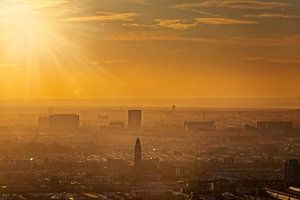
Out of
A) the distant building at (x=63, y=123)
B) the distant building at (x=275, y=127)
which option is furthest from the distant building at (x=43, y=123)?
the distant building at (x=275, y=127)

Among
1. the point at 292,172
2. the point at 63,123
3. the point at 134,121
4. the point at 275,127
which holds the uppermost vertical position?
the point at 134,121

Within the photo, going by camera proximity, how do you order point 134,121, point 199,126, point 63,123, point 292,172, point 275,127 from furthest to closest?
point 63,123
point 134,121
point 199,126
point 275,127
point 292,172

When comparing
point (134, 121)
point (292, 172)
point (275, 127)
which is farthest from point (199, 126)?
point (292, 172)

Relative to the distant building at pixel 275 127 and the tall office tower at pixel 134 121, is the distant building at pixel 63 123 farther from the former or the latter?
the distant building at pixel 275 127

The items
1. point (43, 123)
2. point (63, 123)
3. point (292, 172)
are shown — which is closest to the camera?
point (292, 172)

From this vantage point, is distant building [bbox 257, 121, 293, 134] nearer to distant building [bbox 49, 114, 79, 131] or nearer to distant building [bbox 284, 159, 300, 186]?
distant building [bbox 49, 114, 79, 131]

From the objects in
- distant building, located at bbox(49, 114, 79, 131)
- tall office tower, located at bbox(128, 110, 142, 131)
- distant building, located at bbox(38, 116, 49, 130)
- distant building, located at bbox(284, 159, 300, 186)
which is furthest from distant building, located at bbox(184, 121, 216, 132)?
distant building, located at bbox(284, 159, 300, 186)

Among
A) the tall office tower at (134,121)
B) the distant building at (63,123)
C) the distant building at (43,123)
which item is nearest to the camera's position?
the tall office tower at (134,121)

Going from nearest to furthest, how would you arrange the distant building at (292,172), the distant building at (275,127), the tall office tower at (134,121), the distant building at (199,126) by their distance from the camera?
1. the distant building at (292,172)
2. the distant building at (275,127)
3. the distant building at (199,126)
4. the tall office tower at (134,121)

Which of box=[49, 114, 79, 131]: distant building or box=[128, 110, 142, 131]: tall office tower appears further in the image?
box=[49, 114, 79, 131]: distant building

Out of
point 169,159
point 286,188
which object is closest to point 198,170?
point 169,159

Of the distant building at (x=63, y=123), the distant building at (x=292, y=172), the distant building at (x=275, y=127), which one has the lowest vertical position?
the distant building at (x=292, y=172)

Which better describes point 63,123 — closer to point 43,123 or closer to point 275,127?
point 43,123

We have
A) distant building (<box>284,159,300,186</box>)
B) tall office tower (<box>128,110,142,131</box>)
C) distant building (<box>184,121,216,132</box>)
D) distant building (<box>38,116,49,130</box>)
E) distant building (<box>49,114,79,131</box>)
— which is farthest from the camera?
distant building (<box>38,116,49,130</box>)
